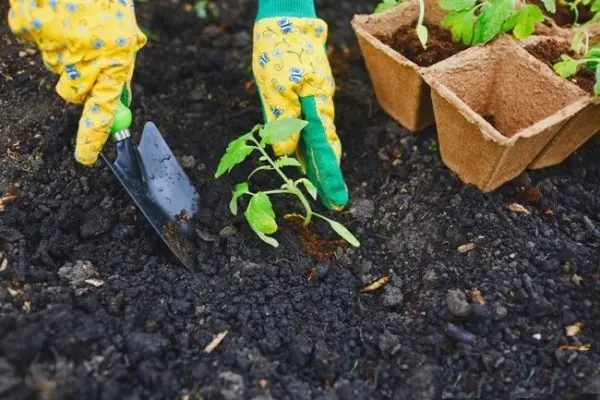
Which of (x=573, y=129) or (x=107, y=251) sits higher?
(x=573, y=129)

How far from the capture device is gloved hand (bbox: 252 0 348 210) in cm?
193

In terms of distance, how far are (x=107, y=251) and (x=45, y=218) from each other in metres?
0.21

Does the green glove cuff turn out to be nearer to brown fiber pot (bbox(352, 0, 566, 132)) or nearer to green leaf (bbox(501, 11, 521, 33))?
brown fiber pot (bbox(352, 0, 566, 132))

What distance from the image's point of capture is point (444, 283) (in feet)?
5.95

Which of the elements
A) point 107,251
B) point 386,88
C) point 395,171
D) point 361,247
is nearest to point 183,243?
point 107,251

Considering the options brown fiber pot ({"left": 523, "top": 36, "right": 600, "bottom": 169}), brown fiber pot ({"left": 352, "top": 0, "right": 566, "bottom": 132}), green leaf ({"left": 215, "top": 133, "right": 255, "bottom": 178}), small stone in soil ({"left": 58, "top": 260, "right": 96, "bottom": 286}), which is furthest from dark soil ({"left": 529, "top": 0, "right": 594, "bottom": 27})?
small stone in soil ({"left": 58, "top": 260, "right": 96, "bottom": 286})

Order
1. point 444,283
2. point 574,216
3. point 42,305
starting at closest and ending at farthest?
point 42,305 → point 444,283 → point 574,216

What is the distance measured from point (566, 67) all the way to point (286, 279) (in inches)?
40.4

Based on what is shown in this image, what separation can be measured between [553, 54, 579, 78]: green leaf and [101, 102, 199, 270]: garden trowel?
1.16 meters

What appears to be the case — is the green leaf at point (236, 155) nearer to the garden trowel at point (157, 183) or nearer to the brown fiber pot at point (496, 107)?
the garden trowel at point (157, 183)

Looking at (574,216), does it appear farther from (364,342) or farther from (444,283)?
(364,342)

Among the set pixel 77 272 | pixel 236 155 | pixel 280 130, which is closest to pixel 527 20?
pixel 280 130

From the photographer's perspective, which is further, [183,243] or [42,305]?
[183,243]

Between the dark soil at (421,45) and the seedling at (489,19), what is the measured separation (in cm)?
5
